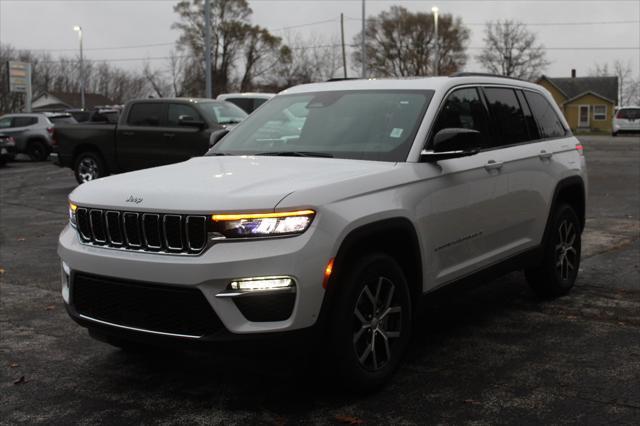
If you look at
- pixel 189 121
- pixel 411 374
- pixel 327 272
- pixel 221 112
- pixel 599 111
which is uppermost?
pixel 599 111

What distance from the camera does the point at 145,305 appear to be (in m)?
3.89

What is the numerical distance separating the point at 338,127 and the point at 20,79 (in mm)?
41741

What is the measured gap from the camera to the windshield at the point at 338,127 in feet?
15.6

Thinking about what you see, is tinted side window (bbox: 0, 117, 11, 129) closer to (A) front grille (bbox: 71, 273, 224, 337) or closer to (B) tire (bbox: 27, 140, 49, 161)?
(B) tire (bbox: 27, 140, 49, 161)

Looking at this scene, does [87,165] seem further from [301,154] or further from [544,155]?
[301,154]

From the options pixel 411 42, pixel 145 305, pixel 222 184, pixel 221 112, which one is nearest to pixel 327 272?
pixel 222 184

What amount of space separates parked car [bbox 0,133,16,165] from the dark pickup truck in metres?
9.12

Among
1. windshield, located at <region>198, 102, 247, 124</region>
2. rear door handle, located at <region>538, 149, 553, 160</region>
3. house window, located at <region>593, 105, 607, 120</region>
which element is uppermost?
house window, located at <region>593, 105, 607, 120</region>

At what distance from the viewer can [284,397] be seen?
4.23 m

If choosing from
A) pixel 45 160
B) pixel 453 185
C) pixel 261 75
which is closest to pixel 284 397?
pixel 453 185

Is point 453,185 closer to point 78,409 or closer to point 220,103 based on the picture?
point 78,409

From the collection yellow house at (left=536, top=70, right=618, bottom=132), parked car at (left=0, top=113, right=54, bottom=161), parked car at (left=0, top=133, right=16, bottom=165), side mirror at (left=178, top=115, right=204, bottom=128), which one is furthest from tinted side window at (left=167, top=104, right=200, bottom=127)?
yellow house at (left=536, top=70, right=618, bottom=132)

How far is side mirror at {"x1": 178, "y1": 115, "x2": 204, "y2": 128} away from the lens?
13448 mm

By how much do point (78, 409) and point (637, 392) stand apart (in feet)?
10.0
